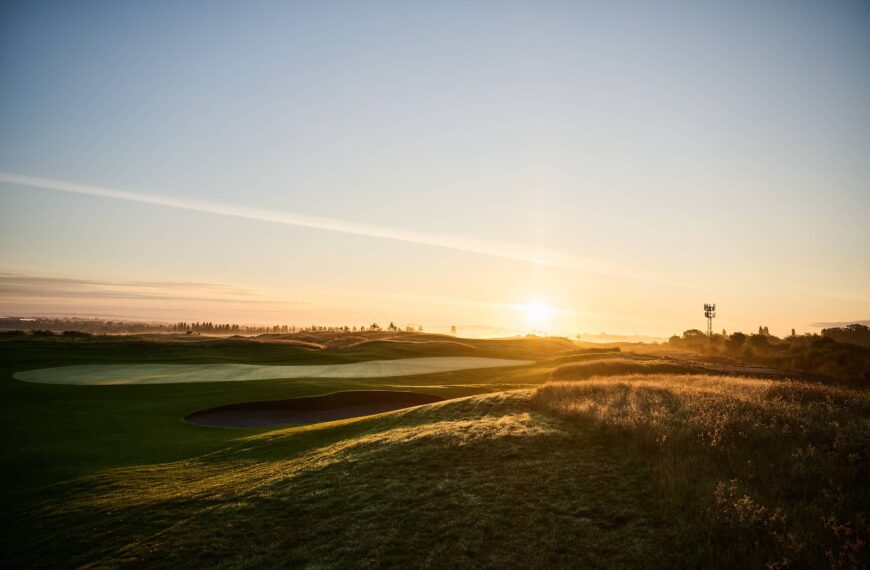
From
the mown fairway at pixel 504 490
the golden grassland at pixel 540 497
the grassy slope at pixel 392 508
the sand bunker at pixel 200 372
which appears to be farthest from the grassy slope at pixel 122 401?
the golden grassland at pixel 540 497

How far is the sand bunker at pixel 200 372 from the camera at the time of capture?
42697mm

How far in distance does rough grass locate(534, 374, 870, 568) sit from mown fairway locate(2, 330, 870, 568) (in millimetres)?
41

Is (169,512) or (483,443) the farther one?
Answer: (483,443)

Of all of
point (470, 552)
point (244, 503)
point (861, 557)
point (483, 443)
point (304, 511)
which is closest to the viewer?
point (861, 557)

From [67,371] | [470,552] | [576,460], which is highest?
[576,460]

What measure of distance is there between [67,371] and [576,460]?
55543 mm

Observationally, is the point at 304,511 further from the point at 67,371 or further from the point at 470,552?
the point at 67,371

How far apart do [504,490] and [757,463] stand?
607cm

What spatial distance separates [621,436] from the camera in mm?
12938

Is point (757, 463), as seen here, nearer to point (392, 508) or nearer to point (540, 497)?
point (540, 497)

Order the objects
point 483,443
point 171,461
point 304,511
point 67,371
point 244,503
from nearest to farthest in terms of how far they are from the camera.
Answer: point 304,511
point 244,503
point 483,443
point 171,461
point 67,371

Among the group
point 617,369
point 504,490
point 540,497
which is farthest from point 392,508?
point 617,369

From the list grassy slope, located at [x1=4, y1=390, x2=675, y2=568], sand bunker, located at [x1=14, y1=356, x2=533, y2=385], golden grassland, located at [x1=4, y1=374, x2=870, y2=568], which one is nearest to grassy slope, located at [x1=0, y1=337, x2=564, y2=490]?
sand bunker, located at [x1=14, y1=356, x2=533, y2=385]

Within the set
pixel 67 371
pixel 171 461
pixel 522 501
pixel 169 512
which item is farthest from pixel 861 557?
pixel 67 371
